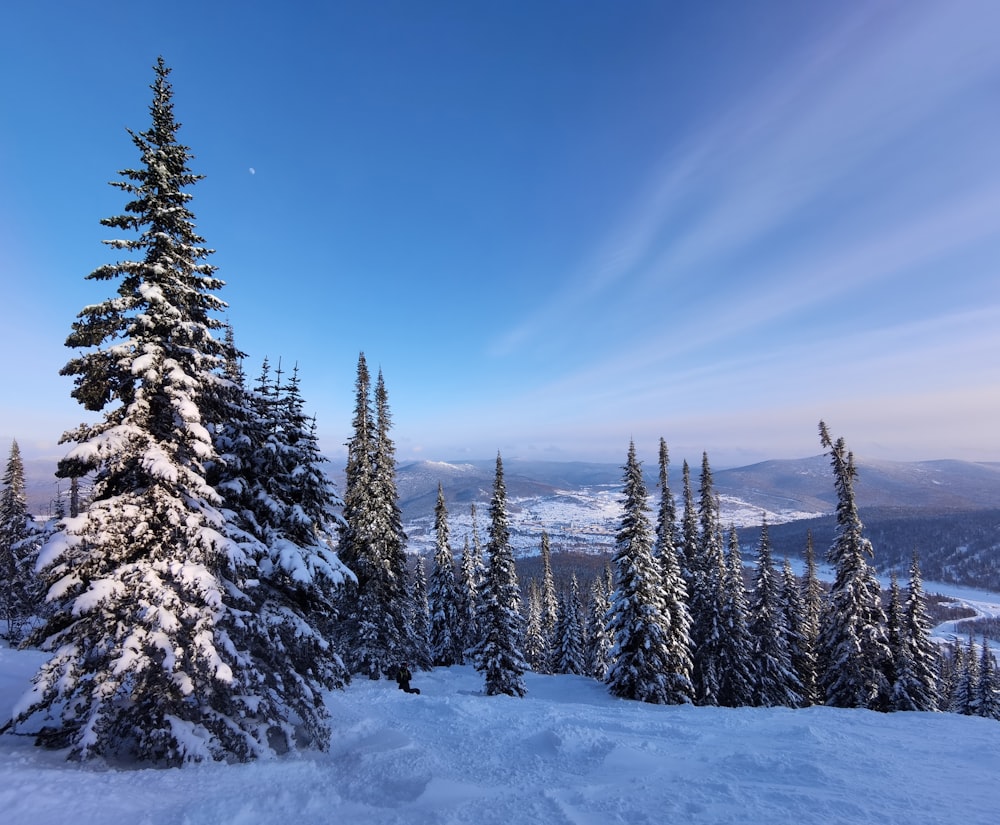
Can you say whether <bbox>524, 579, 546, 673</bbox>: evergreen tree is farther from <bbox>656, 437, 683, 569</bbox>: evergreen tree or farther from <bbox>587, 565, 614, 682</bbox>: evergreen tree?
<bbox>656, 437, 683, 569</bbox>: evergreen tree

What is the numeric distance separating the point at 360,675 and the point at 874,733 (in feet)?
76.3

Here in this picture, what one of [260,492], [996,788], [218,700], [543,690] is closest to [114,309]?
[260,492]

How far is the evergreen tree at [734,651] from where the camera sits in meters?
32.1

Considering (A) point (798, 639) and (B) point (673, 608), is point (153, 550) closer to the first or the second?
(B) point (673, 608)

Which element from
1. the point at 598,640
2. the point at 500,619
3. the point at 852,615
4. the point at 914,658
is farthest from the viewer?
the point at 598,640

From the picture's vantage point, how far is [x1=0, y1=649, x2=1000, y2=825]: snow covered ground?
25.1ft

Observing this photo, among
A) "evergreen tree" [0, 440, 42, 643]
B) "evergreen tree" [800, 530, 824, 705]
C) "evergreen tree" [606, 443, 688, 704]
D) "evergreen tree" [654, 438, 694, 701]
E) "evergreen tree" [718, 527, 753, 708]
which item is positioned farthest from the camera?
"evergreen tree" [800, 530, 824, 705]

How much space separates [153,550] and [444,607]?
36.9 metres

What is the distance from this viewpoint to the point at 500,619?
3017 cm

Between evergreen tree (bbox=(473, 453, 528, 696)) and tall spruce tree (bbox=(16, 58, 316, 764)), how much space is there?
1962 centimetres

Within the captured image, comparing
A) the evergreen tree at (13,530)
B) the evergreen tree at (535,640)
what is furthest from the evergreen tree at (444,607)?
the evergreen tree at (13,530)

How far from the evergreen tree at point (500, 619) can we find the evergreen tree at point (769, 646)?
1685cm

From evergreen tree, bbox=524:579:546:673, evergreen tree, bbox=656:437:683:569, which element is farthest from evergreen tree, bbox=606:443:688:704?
evergreen tree, bbox=524:579:546:673

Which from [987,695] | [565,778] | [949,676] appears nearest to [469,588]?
[565,778]
